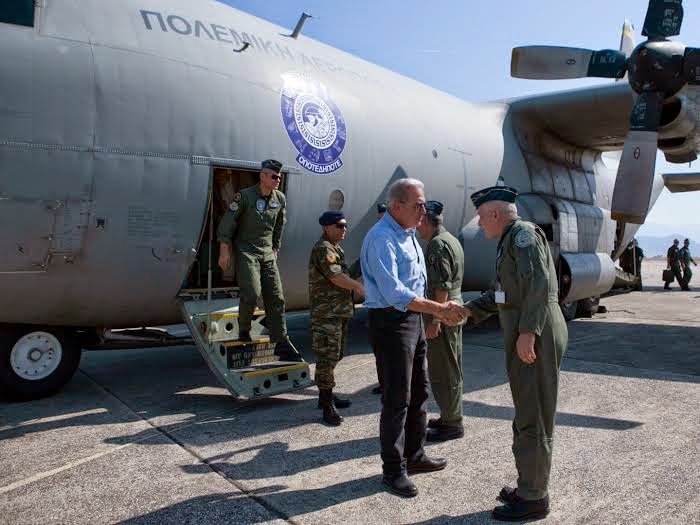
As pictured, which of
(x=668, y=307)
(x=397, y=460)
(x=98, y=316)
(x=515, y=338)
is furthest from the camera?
(x=668, y=307)

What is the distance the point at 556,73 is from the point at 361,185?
15.8ft

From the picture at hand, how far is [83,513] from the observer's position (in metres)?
3.35

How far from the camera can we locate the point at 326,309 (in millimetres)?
5230

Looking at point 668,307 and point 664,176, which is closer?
point 668,307

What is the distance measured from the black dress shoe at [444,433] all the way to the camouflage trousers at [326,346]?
102cm

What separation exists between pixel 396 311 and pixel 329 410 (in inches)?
71.6

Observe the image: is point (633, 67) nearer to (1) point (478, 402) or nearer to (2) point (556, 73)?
(2) point (556, 73)

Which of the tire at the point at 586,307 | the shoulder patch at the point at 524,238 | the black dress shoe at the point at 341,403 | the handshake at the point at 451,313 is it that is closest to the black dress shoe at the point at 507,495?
the handshake at the point at 451,313

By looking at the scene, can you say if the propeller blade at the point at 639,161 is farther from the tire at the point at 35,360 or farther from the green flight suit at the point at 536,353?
the tire at the point at 35,360

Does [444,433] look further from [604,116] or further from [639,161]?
[604,116]

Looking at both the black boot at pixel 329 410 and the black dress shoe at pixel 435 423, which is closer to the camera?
the black dress shoe at pixel 435 423

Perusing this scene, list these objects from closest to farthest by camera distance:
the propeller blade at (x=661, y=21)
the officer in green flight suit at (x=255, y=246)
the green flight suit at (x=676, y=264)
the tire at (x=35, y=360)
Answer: the tire at (x=35, y=360)
the officer in green flight suit at (x=255, y=246)
the propeller blade at (x=661, y=21)
the green flight suit at (x=676, y=264)

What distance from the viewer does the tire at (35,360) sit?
5320 millimetres

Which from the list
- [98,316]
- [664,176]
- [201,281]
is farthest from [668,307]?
[98,316]
